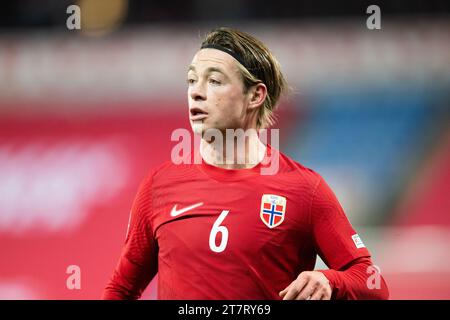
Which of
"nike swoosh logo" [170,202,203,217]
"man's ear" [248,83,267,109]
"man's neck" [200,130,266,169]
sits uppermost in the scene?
"man's ear" [248,83,267,109]

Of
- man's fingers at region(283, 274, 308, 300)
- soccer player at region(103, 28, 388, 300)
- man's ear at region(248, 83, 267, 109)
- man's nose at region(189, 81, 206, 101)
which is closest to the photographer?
man's fingers at region(283, 274, 308, 300)

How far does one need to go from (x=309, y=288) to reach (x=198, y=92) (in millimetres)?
885

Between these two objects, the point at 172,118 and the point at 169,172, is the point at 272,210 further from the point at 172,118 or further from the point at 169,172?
the point at 172,118

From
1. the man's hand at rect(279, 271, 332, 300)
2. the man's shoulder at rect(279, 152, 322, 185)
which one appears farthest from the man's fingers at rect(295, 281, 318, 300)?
the man's shoulder at rect(279, 152, 322, 185)

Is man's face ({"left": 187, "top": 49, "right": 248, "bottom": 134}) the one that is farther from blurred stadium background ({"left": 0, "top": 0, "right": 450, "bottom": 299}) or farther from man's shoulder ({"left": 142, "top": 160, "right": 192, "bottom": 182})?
blurred stadium background ({"left": 0, "top": 0, "right": 450, "bottom": 299})

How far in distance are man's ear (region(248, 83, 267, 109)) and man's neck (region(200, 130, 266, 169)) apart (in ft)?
0.46

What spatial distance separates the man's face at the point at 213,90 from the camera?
278 centimetres

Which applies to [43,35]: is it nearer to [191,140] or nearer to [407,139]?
[191,140]

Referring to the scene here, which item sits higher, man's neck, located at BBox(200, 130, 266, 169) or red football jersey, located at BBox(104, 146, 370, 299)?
man's neck, located at BBox(200, 130, 266, 169)

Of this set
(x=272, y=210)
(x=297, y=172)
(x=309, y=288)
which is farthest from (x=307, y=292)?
(x=297, y=172)

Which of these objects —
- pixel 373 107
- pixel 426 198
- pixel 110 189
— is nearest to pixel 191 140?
pixel 110 189

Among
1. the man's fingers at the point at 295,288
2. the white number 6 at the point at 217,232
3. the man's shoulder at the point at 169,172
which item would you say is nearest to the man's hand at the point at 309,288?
the man's fingers at the point at 295,288

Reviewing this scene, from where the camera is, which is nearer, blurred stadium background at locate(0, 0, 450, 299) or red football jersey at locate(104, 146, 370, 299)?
red football jersey at locate(104, 146, 370, 299)

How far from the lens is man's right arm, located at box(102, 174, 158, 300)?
9.11 feet
